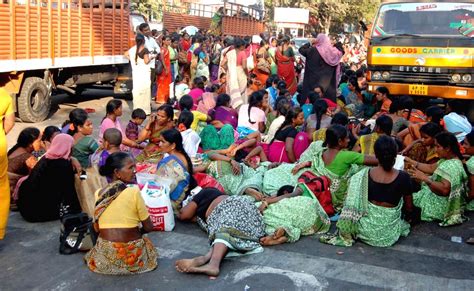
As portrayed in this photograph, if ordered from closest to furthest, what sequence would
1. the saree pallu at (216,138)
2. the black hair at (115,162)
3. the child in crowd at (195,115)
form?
the black hair at (115,162)
the saree pallu at (216,138)
the child in crowd at (195,115)

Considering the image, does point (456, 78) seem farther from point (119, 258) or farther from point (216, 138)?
point (119, 258)

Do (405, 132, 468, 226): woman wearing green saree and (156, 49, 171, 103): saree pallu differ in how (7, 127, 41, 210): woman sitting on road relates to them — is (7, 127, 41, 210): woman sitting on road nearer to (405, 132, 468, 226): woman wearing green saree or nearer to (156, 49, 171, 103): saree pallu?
(405, 132, 468, 226): woman wearing green saree

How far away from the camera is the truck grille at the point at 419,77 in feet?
32.4

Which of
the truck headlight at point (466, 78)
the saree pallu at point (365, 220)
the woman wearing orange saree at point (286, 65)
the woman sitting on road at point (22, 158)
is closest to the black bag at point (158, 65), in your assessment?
the woman wearing orange saree at point (286, 65)

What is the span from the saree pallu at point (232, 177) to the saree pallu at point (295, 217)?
2.84 feet

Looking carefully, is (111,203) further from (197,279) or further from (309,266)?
(309,266)

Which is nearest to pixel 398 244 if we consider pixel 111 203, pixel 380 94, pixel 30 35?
pixel 111 203

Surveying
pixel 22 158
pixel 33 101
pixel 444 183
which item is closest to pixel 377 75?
pixel 444 183

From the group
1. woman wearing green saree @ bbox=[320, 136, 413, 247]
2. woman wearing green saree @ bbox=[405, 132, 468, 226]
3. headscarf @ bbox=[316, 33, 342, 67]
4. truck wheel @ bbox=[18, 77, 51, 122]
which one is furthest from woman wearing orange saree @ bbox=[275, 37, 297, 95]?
woman wearing green saree @ bbox=[320, 136, 413, 247]

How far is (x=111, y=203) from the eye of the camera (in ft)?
14.2

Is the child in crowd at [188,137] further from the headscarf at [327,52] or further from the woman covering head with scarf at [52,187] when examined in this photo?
the headscarf at [327,52]

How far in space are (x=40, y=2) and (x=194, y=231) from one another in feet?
21.0

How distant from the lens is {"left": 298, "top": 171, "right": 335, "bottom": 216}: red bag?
5.78 meters

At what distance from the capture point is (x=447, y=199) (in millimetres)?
5672
